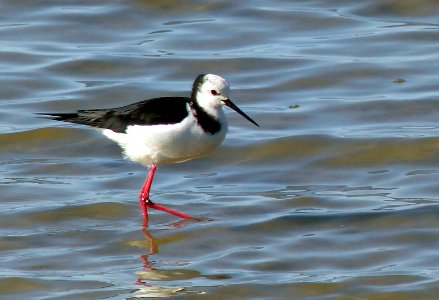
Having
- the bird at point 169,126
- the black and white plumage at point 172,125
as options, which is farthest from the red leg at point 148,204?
the black and white plumage at point 172,125

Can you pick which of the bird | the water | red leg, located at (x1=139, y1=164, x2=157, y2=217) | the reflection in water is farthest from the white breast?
the reflection in water

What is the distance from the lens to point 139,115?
9.66 meters

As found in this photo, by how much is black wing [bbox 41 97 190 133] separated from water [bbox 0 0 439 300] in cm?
62

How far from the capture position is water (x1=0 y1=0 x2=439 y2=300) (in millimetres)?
8422

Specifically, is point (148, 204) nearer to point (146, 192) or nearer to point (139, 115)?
point (146, 192)

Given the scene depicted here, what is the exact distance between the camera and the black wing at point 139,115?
31.3 ft

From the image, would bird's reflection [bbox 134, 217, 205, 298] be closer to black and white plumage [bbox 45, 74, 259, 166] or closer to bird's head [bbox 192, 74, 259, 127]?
black and white plumage [bbox 45, 74, 259, 166]

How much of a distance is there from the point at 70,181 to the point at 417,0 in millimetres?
5820

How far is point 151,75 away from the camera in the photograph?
43.1 feet

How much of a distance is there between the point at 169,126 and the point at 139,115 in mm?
307

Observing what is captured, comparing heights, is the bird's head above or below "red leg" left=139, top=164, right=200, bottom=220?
above

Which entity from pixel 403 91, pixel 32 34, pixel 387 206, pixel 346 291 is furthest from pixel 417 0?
pixel 346 291

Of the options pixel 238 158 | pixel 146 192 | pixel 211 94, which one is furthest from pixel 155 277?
pixel 238 158

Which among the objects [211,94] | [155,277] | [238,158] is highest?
[211,94]
